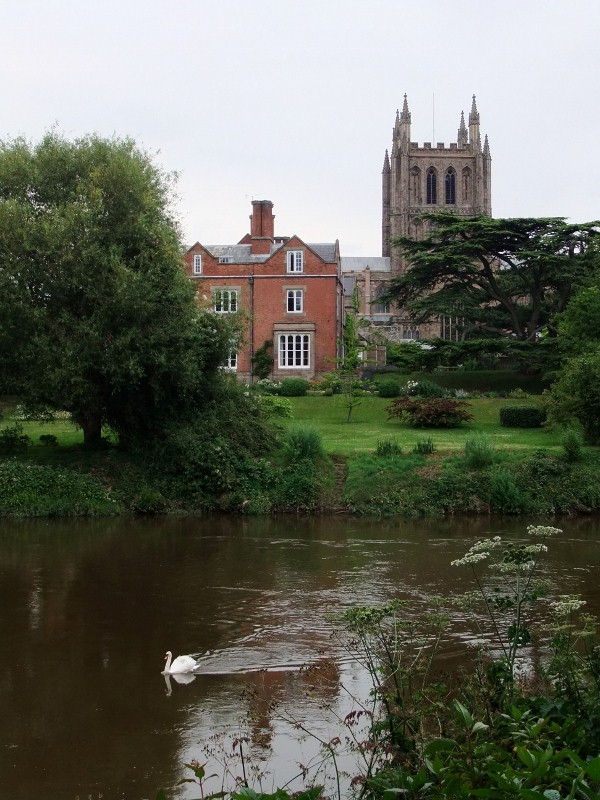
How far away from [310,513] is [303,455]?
2.26 metres

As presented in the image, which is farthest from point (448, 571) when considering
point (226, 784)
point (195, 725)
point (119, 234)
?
point (119, 234)

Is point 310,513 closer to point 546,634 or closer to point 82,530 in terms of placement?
point 82,530

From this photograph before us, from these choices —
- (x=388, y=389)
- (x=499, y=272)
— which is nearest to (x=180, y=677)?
(x=388, y=389)

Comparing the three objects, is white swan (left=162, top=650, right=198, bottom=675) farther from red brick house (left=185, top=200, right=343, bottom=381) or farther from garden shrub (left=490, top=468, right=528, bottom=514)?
red brick house (left=185, top=200, right=343, bottom=381)

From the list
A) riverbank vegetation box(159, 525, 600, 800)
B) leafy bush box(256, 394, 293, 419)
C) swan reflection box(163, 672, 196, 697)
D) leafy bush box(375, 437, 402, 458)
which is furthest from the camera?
leafy bush box(256, 394, 293, 419)

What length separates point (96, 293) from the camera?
25016mm

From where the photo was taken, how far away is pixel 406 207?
104438 millimetres

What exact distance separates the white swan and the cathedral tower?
3801 inches

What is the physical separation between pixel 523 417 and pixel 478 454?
994 centimetres

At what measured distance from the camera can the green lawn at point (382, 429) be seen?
2991cm

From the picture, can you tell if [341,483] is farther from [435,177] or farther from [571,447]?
[435,177]

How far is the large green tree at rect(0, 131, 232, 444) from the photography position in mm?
24859

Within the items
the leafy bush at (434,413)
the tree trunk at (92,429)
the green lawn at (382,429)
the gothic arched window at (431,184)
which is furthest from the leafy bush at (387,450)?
the gothic arched window at (431,184)

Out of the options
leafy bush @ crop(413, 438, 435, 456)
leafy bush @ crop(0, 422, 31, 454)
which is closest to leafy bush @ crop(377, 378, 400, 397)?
leafy bush @ crop(413, 438, 435, 456)
